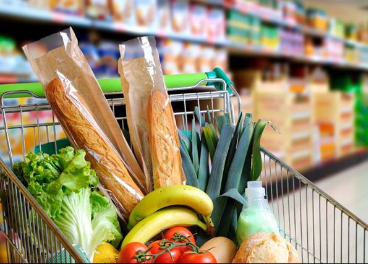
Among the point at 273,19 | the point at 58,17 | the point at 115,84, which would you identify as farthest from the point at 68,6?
the point at 273,19

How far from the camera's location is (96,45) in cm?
281

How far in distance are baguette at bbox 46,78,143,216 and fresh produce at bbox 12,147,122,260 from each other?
92 mm

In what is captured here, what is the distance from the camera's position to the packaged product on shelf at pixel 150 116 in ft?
4.00

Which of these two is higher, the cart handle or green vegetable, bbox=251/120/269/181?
the cart handle

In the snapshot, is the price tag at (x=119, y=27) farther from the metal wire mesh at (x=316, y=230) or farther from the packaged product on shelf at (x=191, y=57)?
the metal wire mesh at (x=316, y=230)

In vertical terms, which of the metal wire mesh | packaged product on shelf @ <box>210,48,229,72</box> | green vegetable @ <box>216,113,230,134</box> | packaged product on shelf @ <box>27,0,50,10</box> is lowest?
the metal wire mesh

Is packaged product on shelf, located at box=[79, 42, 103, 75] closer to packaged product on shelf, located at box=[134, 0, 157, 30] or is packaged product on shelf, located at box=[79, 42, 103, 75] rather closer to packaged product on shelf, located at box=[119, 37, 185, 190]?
packaged product on shelf, located at box=[134, 0, 157, 30]

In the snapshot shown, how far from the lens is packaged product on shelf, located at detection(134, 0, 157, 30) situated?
286 cm

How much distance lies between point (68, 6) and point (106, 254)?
1.77m

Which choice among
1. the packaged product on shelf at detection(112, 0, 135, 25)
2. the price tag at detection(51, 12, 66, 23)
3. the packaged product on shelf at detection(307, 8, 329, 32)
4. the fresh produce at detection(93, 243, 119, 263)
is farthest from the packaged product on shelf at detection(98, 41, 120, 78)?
the packaged product on shelf at detection(307, 8, 329, 32)

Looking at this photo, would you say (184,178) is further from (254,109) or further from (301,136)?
(301,136)

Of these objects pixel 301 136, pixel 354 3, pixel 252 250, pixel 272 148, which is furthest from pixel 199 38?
pixel 354 3

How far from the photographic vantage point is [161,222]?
1.08 m

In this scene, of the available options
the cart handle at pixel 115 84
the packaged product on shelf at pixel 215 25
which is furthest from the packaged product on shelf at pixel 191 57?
the cart handle at pixel 115 84
